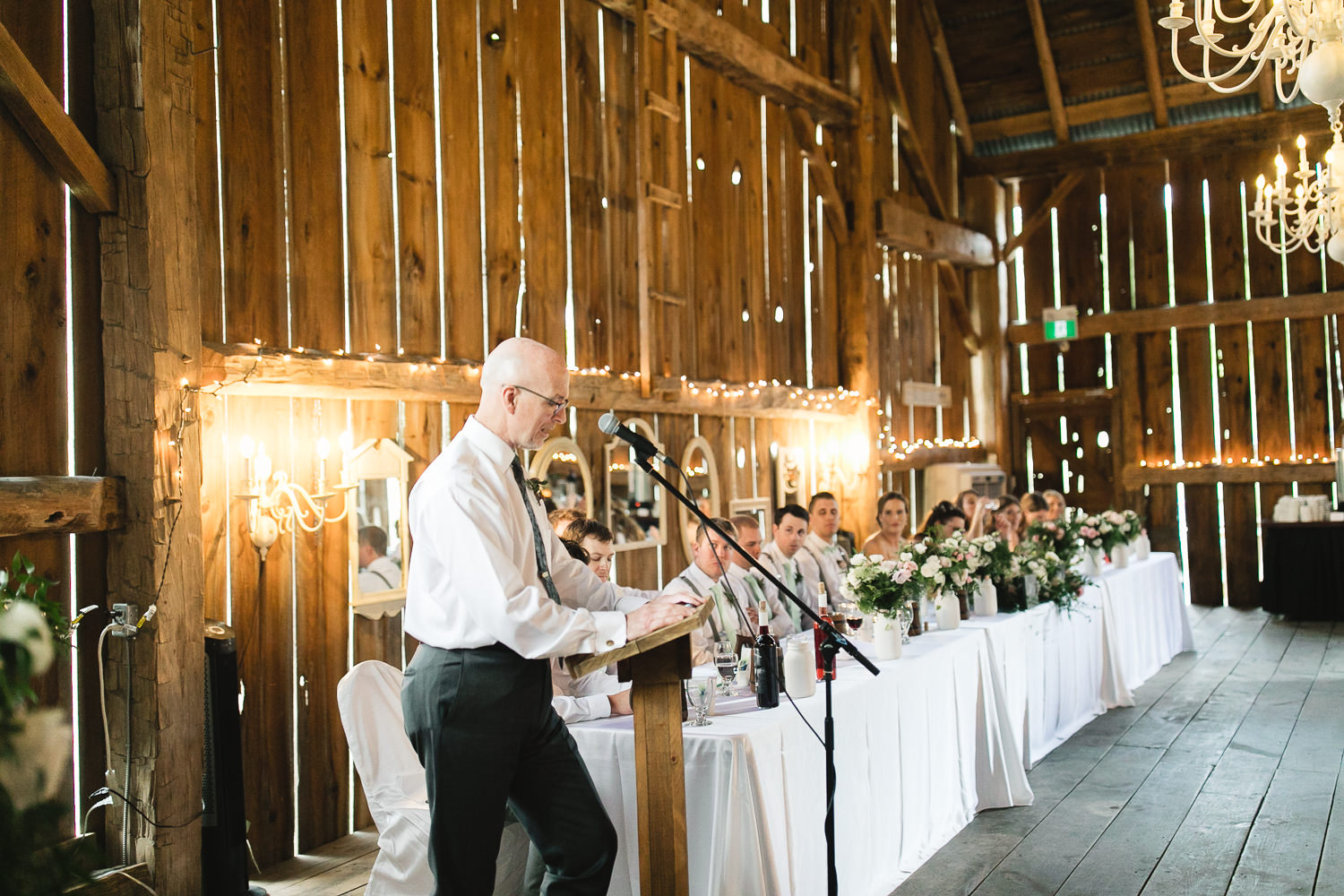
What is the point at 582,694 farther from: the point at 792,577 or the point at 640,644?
the point at 792,577

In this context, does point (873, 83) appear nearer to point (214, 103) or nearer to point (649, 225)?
point (649, 225)

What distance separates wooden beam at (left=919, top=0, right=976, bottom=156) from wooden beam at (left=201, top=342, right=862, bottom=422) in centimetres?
523

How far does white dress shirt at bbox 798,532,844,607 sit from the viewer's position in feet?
20.7

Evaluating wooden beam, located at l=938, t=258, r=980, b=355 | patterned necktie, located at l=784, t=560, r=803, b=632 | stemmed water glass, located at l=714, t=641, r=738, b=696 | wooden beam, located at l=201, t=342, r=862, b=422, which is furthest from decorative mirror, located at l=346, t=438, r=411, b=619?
wooden beam, located at l=938, t=258, r=980, b=355

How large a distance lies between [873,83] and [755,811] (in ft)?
28.4

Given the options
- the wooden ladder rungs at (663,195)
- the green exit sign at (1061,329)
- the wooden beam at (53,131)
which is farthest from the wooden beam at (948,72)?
the wooden beam at (53,131)

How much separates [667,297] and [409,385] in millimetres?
2540

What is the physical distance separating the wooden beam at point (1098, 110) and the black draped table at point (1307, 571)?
4.19 m

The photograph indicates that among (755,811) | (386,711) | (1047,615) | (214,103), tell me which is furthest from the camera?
(1047,615)

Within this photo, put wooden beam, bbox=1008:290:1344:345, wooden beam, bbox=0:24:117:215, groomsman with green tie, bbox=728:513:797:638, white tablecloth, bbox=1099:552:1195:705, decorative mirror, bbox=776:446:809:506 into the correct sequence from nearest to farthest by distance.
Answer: wooden beam, bbox=0:24:117:215
groomsman with green tie, bbox=728:513:797:638
white tablecloth, bbox=1099:552:1195:705
decorative mirror, bbox=776:446:809:506
wooden beam, bbox=1008:290:1344:345

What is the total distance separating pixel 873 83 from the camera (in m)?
10.5

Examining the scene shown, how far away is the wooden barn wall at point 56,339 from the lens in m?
3.93

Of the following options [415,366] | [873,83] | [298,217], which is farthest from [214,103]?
[873,83]

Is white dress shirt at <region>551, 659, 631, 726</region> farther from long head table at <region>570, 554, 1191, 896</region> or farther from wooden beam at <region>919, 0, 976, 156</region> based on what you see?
wooden beam at <region>919, 0, 976, 156</region>
